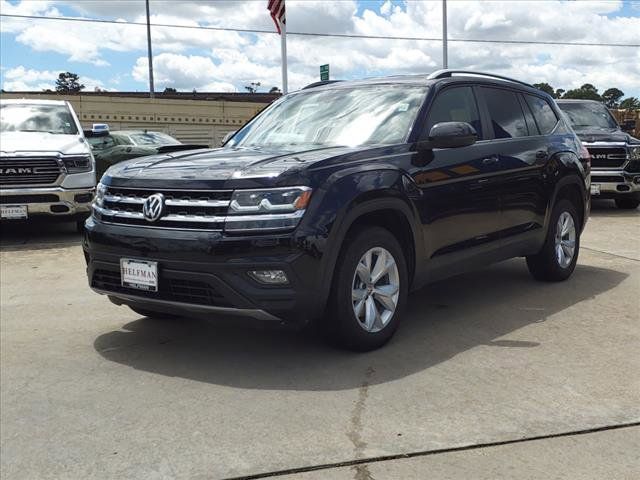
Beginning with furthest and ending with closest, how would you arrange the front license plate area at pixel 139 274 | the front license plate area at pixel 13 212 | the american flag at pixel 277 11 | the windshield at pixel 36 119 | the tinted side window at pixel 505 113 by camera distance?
the american flag at pixel 277 11
the windshield at pixel 36 119
the front license plate area at pixel 13 212
the tinted side window at pixel 505 113
the front license plate area at pixel 139 274

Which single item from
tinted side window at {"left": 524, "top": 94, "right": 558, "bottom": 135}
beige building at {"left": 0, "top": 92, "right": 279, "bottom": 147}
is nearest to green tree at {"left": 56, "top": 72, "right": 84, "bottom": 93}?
beige building at {"left": 0, "top": 92, "right": 279, "bottom": 147}

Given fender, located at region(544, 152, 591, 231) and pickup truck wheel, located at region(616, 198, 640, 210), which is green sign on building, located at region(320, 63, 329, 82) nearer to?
pickup truck wheel, located at region(616, 198, 640, 210)

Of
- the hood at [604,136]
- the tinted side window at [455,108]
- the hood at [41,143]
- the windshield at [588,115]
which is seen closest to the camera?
the tinted side window at [455,108]

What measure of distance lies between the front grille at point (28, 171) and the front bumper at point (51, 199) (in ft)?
0.35

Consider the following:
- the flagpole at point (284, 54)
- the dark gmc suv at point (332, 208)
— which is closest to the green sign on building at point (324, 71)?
the flagpole at point (284, 54)

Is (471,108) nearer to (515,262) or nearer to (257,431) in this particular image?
(515,262)

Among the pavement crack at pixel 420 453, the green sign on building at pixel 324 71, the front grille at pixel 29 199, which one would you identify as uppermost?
the green sign on building at pixel 324 71

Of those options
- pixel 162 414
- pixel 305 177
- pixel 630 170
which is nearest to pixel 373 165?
pixel 305 177

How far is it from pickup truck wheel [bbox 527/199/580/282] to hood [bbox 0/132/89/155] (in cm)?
619

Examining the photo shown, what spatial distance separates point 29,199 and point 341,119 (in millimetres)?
5565

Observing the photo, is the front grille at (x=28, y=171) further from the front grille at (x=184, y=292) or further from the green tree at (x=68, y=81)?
the green tree at (x=68, y=81)

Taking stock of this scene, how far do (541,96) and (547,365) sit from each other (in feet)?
10.8

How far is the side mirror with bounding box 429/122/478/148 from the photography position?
4.69 meters

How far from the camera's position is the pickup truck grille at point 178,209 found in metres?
3.97
